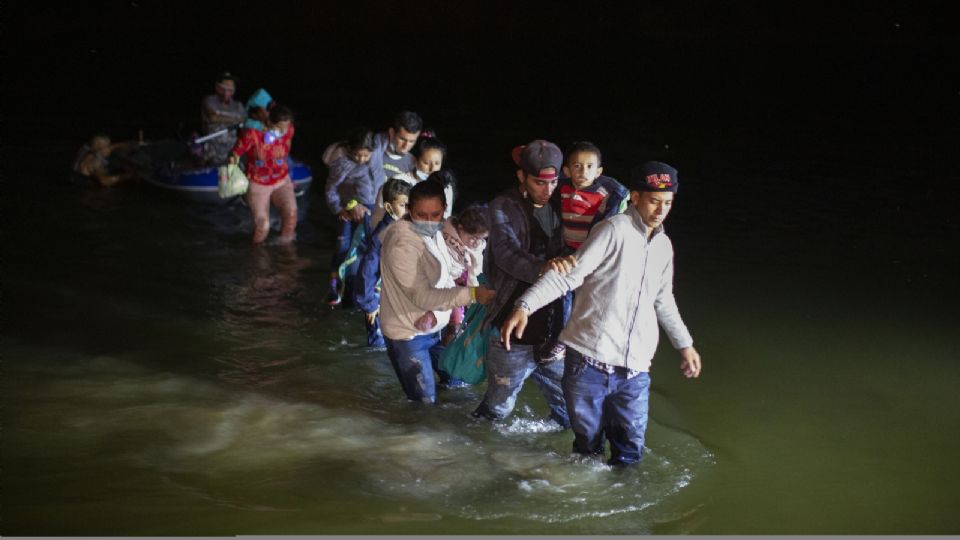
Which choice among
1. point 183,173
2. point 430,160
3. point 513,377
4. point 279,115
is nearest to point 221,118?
point 183,173

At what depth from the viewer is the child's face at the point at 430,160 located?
8.02 m

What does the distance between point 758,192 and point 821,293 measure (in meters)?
5.00

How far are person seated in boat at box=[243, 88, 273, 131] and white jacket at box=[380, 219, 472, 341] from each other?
4636mm

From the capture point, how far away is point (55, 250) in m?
11.3

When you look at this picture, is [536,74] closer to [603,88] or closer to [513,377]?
[603,88]

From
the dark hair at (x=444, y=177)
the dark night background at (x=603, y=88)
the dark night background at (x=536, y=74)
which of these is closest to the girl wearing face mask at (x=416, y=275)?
the dark hair at (x=444, y=177)

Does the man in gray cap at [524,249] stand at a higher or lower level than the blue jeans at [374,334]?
higher

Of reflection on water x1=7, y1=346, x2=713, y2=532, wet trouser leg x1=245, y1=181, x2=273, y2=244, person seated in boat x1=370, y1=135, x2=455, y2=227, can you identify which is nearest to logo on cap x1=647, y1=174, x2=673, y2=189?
reflection on water x1=7, y1=346, x2=713, y2=532

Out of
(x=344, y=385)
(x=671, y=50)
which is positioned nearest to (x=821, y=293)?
(x=344, y=385)

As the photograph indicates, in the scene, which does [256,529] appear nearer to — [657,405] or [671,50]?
[657,405]

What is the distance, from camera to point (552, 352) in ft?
20.4

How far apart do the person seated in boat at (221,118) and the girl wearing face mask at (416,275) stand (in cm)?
757

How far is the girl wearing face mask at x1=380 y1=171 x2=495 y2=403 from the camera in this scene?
6.39 m

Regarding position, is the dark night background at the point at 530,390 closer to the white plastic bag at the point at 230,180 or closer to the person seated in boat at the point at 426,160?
the white plastic bag at the point at 230,180
